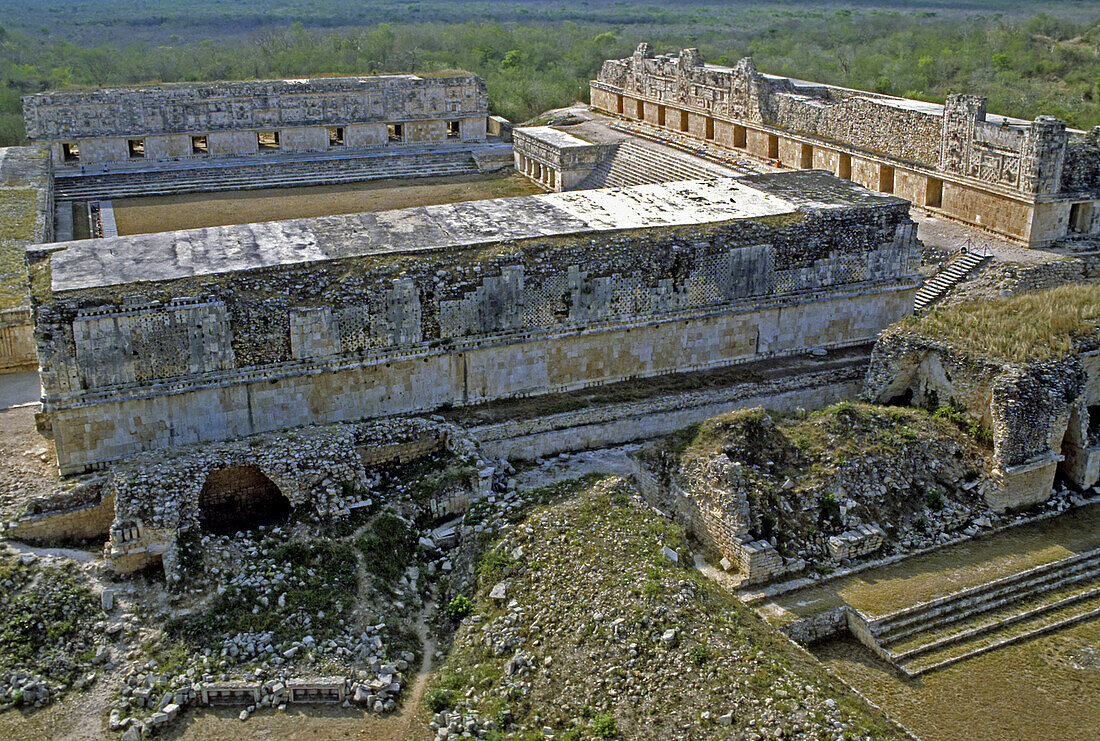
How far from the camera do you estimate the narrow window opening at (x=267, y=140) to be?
30078mm

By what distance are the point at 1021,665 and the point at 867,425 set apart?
3375 millimetres

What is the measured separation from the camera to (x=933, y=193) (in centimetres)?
2052

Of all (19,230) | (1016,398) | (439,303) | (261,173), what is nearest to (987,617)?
(1016,398)

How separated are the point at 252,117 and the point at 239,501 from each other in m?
20.6

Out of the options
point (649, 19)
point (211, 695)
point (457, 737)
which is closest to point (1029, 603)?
point (457, 737)

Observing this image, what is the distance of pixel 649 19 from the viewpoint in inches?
3150

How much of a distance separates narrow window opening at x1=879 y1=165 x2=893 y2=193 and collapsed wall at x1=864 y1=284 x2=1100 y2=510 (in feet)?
26.5

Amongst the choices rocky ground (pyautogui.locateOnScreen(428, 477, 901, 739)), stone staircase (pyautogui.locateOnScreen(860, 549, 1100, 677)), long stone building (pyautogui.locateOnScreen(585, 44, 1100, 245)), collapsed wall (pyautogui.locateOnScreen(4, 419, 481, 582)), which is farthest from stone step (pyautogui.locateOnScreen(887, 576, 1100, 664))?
long stone building (pyautogui.locateOnScreen(585, 44, 1100, 245))

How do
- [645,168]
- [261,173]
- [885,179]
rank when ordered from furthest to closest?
[261,173], [645,168], [885,179]

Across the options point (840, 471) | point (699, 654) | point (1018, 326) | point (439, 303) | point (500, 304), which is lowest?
point (699, 654)

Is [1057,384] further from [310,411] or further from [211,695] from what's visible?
[211,695]

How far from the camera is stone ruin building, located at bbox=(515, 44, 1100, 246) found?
1823cm

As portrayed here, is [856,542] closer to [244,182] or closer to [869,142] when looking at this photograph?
[869,142]

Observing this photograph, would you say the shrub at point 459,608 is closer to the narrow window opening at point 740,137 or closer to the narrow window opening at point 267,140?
the narrow window opening at point 740,137
